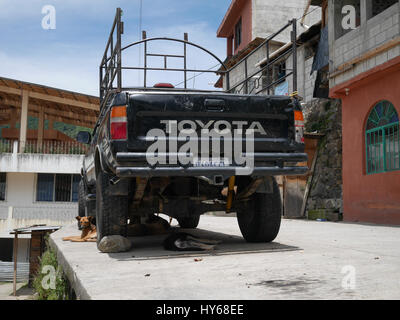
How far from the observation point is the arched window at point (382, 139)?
1039 centimetres

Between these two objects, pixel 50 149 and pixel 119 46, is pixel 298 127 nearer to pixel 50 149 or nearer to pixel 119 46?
pixel 119 46

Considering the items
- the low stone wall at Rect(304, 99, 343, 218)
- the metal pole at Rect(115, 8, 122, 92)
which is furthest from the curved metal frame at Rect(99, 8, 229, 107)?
the low stone wall at Rect(304, 99, 343, 218)

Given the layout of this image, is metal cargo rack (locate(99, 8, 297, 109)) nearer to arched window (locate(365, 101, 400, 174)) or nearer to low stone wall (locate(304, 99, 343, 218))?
arched window (locate(365, 101, 400, 174))

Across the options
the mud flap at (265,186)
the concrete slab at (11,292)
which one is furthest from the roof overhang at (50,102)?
the mud flap at (265,186)

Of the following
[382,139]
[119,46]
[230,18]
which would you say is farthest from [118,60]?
[230,18]

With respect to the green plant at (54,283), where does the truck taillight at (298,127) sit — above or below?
above

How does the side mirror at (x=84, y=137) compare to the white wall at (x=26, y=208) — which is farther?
the white wall at (x=26, y=208)

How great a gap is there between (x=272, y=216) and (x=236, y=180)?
612 millimetres

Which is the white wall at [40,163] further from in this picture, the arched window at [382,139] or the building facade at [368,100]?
the arched window at [382,139]

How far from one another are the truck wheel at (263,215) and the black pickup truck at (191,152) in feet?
0.04

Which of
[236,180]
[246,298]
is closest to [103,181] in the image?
[236,180]

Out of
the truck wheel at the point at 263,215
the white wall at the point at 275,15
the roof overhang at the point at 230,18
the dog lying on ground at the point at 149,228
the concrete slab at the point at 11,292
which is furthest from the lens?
the roof overhang at the point at 230,18

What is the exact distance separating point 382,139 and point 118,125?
875 centimetres
